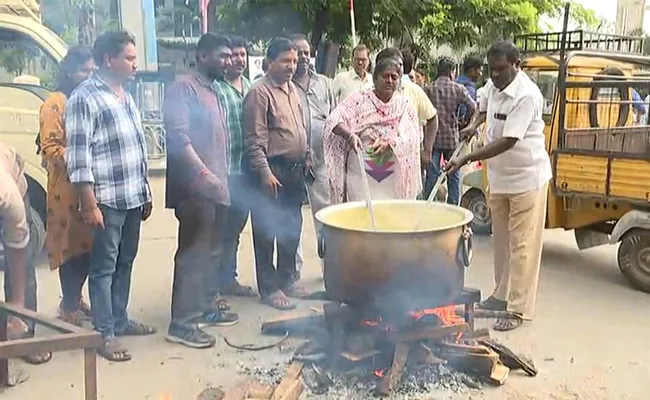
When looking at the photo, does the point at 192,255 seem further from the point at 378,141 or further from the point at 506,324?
the point at 506,324

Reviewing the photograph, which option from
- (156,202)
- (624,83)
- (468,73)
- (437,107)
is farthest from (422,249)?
(156,202)

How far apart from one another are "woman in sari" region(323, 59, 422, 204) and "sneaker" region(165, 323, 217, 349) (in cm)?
124

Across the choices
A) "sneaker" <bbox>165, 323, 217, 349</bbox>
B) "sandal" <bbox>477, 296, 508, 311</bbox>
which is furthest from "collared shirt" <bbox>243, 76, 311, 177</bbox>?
"sandal" <bbox>477, 296, 508, 311</bbox>

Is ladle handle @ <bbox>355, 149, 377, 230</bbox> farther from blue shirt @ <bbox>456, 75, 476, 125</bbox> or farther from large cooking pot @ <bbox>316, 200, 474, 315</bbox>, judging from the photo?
blue shirt @ <bbox>456, 75, 476, 125</bbox>

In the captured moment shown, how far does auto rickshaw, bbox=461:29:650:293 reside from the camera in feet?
17.5

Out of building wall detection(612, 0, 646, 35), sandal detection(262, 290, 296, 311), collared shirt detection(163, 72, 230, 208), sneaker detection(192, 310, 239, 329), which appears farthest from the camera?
building wall detection(612, 0, 646, 35)

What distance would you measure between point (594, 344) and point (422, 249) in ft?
5.70

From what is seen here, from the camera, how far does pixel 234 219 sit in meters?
4.99

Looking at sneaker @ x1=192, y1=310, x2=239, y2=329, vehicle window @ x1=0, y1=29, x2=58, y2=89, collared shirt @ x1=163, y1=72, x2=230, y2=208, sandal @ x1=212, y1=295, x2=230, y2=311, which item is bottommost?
sneaker @ x1=192, y1=310, x2=239, y2=329

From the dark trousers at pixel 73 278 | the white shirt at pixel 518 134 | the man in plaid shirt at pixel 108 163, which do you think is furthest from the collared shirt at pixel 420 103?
the dark trousers at pixel 73 278

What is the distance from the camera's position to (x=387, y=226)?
398 cm

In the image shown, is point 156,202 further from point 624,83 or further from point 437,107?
point 624,83

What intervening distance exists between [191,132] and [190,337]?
124 cm

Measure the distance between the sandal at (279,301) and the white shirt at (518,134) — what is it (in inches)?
64.1
